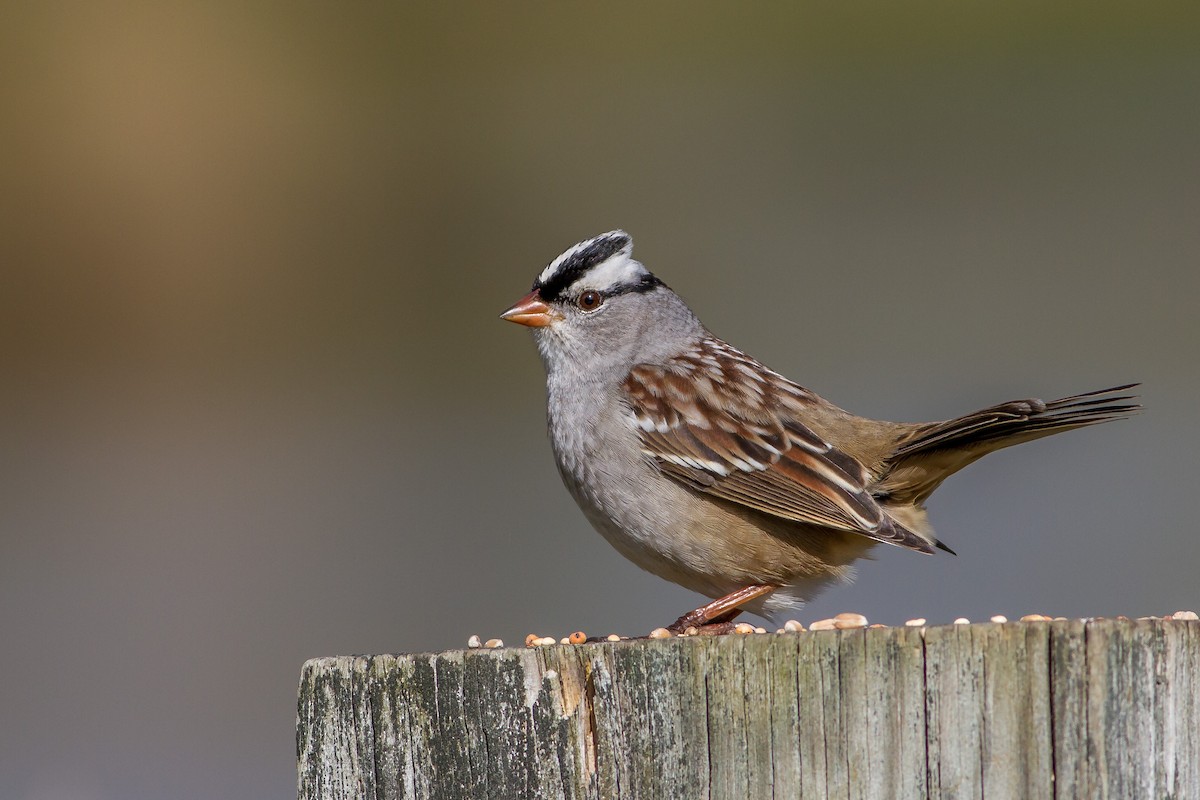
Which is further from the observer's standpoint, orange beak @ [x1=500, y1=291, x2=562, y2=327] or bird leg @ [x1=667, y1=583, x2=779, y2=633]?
orange beak @ [x1=500, y1=291, x2=562, y2=327]

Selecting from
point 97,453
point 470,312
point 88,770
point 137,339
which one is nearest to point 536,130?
point 470,312

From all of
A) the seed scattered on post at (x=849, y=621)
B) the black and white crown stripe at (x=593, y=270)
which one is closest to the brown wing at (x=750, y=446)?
the black and white crown stripe at (x=593, y=270)

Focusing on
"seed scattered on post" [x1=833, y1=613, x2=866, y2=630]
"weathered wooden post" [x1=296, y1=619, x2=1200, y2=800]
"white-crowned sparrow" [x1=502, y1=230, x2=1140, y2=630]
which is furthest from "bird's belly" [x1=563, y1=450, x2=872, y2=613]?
"weathered wooden post" [x1=296, y1=619, x2=1200, y2=800]

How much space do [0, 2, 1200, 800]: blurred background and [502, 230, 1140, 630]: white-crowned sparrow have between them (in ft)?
4.45

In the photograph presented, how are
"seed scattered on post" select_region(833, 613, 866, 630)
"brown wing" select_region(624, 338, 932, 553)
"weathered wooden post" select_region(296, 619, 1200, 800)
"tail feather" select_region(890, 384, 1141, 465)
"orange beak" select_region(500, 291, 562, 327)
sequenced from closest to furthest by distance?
"weathered wooden post" select_region(296, 619, 1200, 800), "seed scattered on post" select_region(833, 613, 866, 630), "tail feather" select_region(890, 384, 1141, 465), "brown wing" select_region(624, 338, 932, 553), "orange beak" select_region(500, 291, 562, 327)

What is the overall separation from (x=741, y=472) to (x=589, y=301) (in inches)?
31.2

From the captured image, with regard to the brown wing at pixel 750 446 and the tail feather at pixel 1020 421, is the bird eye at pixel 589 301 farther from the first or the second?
the tail feather at pixel 1020 421

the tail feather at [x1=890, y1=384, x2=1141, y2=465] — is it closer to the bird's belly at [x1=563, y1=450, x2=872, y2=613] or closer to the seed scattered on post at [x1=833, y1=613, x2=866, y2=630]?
the bird's belly at [x1=563, y1=450, x2=872, y2=613]

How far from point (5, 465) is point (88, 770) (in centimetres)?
127

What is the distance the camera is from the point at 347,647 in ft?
17.1

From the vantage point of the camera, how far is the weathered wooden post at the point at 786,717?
1.75m

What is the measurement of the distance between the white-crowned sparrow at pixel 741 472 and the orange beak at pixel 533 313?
0.68 ft

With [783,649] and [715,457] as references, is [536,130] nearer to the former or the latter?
[715,457]

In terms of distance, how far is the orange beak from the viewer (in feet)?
12.8
